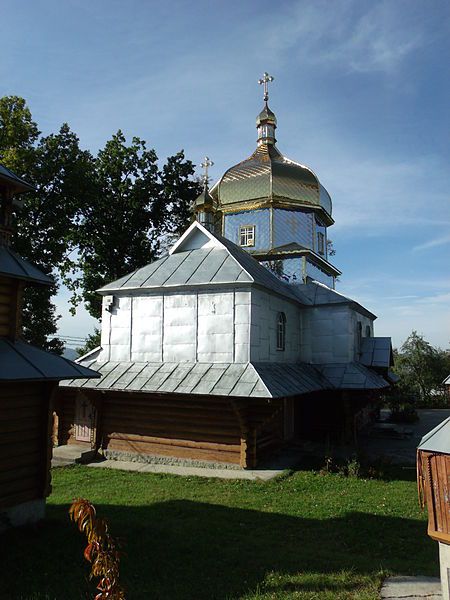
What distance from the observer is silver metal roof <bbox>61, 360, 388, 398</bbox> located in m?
12.4

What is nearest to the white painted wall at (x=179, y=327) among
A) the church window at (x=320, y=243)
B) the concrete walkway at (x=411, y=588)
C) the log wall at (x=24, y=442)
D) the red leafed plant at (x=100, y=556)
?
the log wall at (x=24, y=442)

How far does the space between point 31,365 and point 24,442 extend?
145 cm

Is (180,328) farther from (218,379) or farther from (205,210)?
(205,210)

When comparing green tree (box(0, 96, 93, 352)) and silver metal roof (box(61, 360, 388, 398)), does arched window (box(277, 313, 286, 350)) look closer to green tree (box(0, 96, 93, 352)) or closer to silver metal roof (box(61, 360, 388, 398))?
silver metal roof (box(61, 360, 388, 398))

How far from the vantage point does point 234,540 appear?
7.67m

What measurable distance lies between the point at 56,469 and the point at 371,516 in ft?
28.4

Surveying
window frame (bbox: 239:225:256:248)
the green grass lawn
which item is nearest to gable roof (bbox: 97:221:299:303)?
window frame (bbox: 239:225:256:248)

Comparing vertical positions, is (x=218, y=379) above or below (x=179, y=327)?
below

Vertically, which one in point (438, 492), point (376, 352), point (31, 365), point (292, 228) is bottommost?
point (438, 492)

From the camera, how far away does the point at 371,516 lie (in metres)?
Result: 9.05

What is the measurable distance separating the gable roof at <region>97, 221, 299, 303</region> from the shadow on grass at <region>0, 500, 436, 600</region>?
6.70 metres

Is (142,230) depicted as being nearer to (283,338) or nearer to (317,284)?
(317,284)

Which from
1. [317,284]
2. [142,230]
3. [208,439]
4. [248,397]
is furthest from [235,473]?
[142,230]

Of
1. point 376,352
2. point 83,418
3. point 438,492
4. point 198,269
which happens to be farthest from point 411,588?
point 376,352
